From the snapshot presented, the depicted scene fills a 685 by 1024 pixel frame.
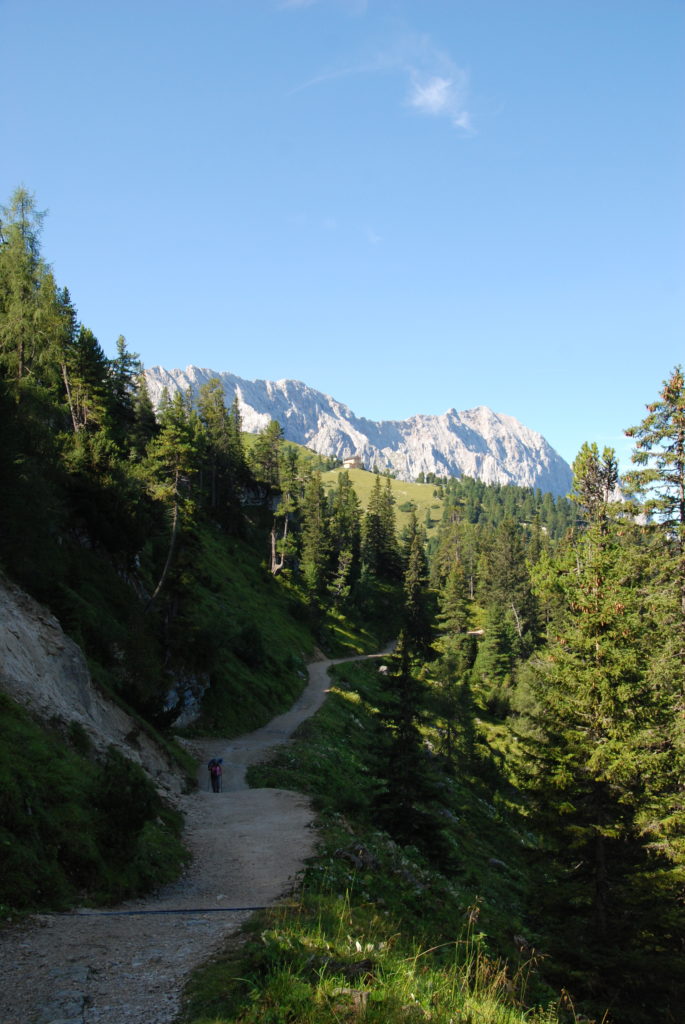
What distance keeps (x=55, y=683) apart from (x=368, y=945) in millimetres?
13834

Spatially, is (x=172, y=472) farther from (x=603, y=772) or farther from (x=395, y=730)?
(x=603, y=772)

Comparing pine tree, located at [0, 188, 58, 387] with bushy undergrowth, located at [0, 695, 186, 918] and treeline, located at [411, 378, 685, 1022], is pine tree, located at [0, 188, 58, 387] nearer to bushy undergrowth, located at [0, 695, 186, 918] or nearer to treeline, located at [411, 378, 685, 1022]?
bushy undergrowth, located at [0, 695, 186, 918]

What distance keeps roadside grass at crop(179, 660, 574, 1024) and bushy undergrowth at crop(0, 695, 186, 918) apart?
3631 millimetres

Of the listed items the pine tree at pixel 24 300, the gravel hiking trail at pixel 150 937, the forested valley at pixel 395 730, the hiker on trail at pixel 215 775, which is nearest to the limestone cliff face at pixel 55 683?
the forested valley at pixel 395 730

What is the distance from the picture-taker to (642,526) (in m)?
21.5

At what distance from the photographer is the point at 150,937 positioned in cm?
785

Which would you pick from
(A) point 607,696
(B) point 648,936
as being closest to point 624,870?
(B) point 648,936

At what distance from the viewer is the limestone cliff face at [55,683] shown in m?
15.1

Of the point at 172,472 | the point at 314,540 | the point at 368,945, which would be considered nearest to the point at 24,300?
the point at 172,472

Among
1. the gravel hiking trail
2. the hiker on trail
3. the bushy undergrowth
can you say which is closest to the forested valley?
the bushy undergrowth

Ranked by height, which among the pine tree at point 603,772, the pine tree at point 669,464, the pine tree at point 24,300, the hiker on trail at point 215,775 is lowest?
the hiker on trail at point 215,775

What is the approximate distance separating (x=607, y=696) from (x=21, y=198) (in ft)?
131

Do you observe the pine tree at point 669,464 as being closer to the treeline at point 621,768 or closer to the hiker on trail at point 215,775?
the treeline at point 621,768

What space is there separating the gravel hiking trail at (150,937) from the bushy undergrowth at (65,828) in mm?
546
